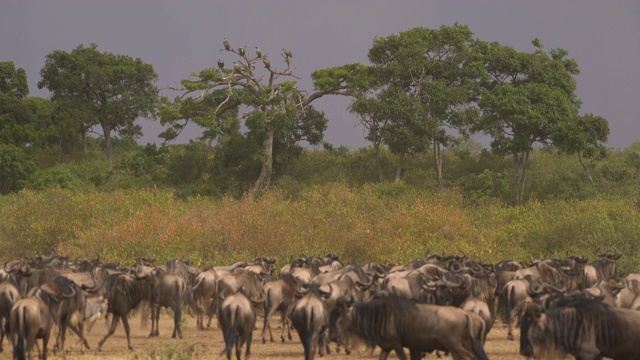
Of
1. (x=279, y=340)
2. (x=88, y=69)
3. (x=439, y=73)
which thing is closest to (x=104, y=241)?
(x=279, y=340)

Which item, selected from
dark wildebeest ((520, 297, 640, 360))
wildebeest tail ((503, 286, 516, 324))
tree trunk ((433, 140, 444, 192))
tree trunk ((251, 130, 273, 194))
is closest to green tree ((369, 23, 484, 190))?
tree trunk ((433, 140, 444, 192))

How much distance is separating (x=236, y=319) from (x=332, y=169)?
1545 inches

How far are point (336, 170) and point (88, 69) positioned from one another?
22.0 m

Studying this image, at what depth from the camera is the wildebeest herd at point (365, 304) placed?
13422 mm

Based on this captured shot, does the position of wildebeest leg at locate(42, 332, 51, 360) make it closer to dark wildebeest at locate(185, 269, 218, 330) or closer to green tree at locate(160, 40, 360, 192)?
dark wildebeest at locate(185, 269, 218, 330)

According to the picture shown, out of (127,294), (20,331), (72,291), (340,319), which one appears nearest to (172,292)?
(127,294)

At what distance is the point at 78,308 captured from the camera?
687 inches

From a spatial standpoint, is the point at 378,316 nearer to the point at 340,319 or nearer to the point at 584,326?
the point at 340,319

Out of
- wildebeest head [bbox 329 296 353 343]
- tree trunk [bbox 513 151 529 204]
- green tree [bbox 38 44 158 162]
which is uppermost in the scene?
green tree [bbox 38 44 158 162]

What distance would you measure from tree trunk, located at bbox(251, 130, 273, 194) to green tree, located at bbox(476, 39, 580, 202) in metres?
12.8

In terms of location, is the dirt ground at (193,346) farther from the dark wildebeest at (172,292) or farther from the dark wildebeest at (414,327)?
the dark wildebeest at (414,327)

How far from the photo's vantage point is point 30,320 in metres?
15.0

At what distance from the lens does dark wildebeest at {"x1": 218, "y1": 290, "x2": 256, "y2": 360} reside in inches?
631

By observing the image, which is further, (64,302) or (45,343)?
(64,302)
